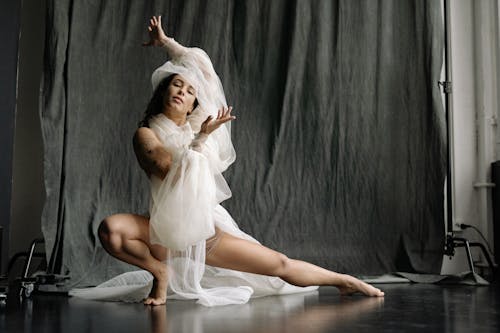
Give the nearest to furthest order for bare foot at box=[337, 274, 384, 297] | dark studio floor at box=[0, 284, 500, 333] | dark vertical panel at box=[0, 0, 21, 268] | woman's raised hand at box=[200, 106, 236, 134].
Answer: dark studio floor at box=[0, 284, 500, 333]
woman's raised hand at box=[200, 106, 236, 134]
bare foot at box=[337, 274, 384, 297]
dark vertical panel at box=[0, 0, 21, 268]

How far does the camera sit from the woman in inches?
89.8

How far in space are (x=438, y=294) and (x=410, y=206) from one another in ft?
3.69

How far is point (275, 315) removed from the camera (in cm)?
213

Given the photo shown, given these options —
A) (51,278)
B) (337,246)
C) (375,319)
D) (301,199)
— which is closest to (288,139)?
(301,199)

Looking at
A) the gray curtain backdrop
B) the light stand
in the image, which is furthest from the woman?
the light stand

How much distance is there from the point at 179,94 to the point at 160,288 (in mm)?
776

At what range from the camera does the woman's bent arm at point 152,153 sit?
238cm

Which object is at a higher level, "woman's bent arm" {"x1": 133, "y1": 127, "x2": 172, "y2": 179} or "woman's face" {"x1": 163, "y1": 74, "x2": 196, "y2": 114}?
"woman's face" {"x1": 163, "y1": 74, "x2": 196, "y2": 114}

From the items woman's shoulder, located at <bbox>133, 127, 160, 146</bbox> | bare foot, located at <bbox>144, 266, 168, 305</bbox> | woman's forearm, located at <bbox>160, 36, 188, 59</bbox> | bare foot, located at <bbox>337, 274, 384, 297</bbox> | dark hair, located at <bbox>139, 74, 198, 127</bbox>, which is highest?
woman's forearm, located at <bbox>160, 36, 188, 59</bbox>

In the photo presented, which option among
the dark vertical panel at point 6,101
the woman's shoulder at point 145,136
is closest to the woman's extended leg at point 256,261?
the woman's shoulder at point 145,136

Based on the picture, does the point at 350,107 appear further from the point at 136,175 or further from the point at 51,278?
the point at 51,278

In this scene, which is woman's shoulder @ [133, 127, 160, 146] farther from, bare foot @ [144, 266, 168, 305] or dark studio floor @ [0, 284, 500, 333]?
dark studio floor @ [0, 284, 500, 333]

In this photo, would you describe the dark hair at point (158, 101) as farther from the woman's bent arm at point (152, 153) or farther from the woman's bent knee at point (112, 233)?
the woman's bent knee at point (112, 233)

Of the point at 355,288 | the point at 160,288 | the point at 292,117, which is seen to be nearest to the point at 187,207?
the point at 160,288
